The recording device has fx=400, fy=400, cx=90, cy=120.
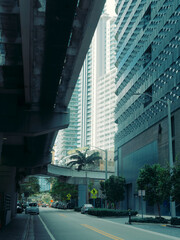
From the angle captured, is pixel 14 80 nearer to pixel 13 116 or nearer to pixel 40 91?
pixel 40 91

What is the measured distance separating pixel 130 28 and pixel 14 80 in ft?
169

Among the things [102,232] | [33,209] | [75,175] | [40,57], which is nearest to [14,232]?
[102,232]

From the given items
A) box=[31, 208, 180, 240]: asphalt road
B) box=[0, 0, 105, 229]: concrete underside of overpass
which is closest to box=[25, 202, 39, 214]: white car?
box=[31, 208, 180, 240]: asphalt road

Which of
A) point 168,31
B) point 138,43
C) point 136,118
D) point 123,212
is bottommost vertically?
point 123,212

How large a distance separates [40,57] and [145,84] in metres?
42.2

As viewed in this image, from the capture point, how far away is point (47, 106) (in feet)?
70.0

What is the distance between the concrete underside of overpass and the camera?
1093 cm

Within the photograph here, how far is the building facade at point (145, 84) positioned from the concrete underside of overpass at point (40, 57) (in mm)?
16566

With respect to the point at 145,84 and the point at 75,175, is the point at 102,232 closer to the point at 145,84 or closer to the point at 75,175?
the point at 145,84

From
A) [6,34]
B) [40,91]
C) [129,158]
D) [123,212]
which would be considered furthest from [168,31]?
[6,34]

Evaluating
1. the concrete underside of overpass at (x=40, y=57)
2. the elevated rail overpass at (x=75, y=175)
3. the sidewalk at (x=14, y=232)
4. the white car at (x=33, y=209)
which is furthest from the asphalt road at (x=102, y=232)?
the elevated rail overpass at (x=75, y=175)

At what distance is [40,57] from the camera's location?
1420 cm

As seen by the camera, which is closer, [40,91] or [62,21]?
[62,21]

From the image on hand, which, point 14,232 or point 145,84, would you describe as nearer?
point 14,232
